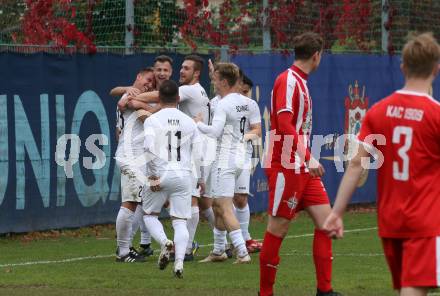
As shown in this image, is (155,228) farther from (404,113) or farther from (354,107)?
(354,107)

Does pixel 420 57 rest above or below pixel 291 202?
above

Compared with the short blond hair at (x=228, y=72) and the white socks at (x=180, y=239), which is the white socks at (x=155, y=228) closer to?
the white socks at (x=180, y=239)

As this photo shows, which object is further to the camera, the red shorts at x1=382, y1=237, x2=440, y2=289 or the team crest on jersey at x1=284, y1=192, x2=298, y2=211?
the team crest on jersey at x1=284, y1=192, x2=298, y2=211

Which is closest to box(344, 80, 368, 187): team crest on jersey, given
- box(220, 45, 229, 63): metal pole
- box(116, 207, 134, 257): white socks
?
box(220, 45, 229, 63): metal pole

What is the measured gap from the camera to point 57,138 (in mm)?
16500

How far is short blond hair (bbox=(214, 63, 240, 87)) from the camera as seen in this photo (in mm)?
13031

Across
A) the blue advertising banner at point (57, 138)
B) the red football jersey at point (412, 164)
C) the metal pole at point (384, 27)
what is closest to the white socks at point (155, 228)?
the blue advertising banner at point (57, 138)

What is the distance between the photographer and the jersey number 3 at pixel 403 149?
712 cm

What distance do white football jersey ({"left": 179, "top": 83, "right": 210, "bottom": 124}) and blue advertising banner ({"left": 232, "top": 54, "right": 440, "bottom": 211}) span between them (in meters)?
5.59

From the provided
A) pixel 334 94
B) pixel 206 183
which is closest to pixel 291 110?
pixel 206 183

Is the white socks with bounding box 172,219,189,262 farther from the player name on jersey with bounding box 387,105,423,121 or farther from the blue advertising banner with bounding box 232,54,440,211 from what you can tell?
the blue advertising banner with bounding box 232,54,440,211

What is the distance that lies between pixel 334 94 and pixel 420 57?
47.4 feet

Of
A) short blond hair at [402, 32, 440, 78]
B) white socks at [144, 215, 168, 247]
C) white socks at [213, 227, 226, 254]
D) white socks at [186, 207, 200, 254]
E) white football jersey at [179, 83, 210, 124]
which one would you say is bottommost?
white socks at [213, 227, 226, 254]

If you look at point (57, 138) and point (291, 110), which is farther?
point (57, 138)
